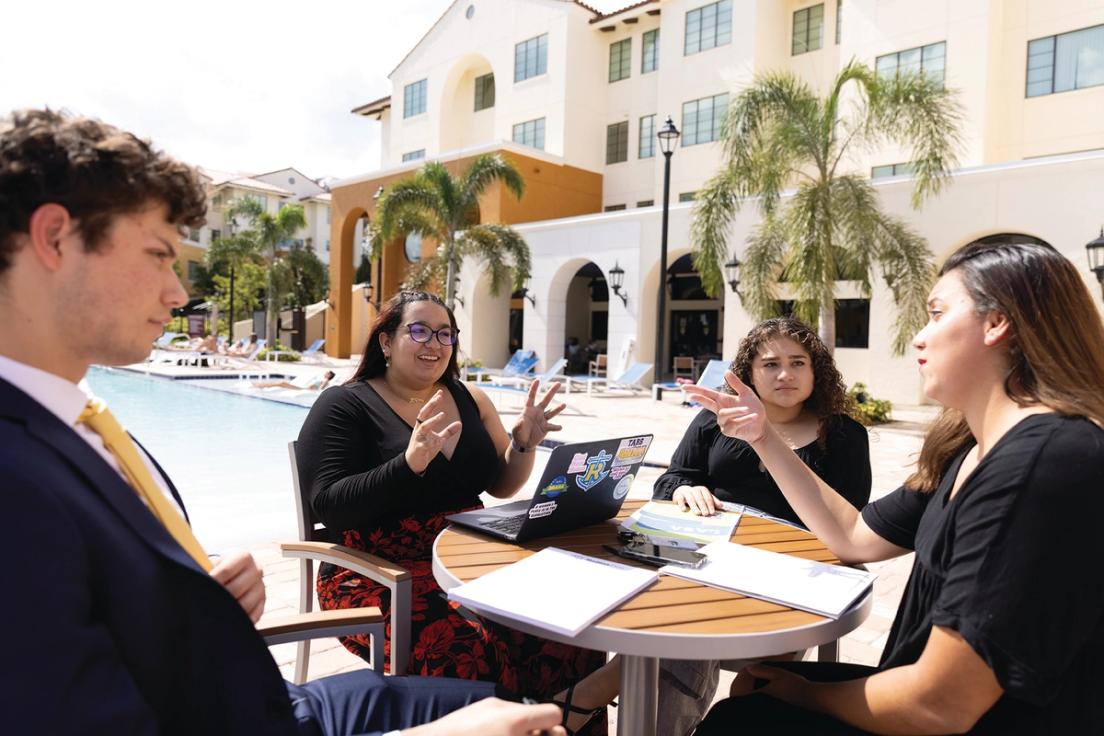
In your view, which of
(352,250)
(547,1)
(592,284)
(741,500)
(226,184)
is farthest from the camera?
(226,184)

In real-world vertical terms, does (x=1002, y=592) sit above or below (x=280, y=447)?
above

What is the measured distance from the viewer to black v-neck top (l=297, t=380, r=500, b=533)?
8.11 feet

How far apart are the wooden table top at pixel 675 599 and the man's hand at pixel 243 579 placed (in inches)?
17.8

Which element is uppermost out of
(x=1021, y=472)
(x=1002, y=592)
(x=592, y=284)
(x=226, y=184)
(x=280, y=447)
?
(x=226, y=184)

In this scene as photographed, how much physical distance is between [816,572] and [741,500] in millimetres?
1124

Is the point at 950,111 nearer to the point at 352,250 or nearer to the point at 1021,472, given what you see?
the point at 1021,472

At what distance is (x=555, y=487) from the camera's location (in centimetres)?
209

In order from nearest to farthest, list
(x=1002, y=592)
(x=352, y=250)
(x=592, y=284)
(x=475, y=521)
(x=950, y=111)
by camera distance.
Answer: (x=1002, y=592) < (x=475, y=521) < (x=950, y=111) < (x=592, y=284) < (x=352, y=250)

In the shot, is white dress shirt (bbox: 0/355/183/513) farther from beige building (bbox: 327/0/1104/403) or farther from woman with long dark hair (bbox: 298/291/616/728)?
beige building (bbox: 327/0/1104/403)

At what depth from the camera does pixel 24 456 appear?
0.94 metres

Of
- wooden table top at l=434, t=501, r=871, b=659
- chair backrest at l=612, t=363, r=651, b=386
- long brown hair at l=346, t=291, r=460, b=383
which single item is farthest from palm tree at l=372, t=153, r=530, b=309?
wooden table top at l=434, t=501, r=871, b=659

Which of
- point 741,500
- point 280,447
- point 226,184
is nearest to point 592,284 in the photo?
point 280,447

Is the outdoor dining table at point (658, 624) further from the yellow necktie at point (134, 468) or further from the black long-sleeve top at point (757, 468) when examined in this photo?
the black long-sleeve top at point (757, 468)

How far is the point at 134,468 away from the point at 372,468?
1.58 m
